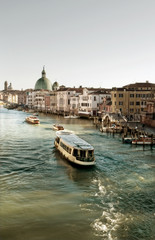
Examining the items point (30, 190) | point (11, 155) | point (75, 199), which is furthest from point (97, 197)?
point (11, 155)

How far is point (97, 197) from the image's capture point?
64.1 feet

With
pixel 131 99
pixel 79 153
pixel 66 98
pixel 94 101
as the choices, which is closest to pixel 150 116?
pixel 131 99

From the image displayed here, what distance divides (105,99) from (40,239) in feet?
251

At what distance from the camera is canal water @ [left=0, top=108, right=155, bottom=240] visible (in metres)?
15.1

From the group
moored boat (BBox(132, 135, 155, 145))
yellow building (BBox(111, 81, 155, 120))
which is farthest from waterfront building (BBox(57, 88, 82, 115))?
moored boat (BBox(132, 135, 155, 145))

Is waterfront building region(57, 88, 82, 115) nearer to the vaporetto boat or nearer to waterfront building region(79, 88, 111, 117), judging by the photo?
waterfront building region(79, 88, 111, 117)

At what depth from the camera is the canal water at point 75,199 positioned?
15.1 m

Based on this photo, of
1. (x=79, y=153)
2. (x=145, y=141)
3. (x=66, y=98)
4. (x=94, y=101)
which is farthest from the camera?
(x=66, y=98)

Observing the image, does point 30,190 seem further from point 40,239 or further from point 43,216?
point 40,239

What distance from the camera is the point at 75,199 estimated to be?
19062mm

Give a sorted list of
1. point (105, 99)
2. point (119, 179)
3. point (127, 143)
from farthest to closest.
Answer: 1. point (105, 99)
2. point (127, 143)
3. point (119, 179)

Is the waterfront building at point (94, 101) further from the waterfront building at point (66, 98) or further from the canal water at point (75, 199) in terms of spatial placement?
the canal water at point (75, 199)

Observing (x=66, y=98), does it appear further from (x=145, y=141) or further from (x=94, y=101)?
(x=145, y=141)

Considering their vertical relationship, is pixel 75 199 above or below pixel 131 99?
below
